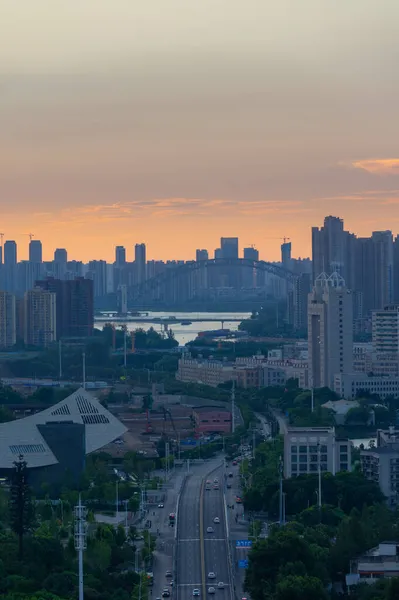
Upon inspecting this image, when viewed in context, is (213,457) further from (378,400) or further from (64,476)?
(378,400)

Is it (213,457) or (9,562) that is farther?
(213,457)

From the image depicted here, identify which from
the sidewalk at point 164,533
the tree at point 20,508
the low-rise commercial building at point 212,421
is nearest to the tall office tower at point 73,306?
the low-rise commercial building at point 212,421

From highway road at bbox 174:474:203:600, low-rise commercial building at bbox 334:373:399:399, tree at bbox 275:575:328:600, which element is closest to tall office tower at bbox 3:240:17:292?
low-rise commercial building at bbox 334:373:399:399

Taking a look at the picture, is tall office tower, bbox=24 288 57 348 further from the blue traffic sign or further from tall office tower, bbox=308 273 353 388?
the blue traffic sign

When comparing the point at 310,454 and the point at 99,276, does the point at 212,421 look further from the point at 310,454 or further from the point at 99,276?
the point at 99,276

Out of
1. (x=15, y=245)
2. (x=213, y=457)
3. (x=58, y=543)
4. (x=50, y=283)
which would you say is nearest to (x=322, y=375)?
(x=213, y=457)
